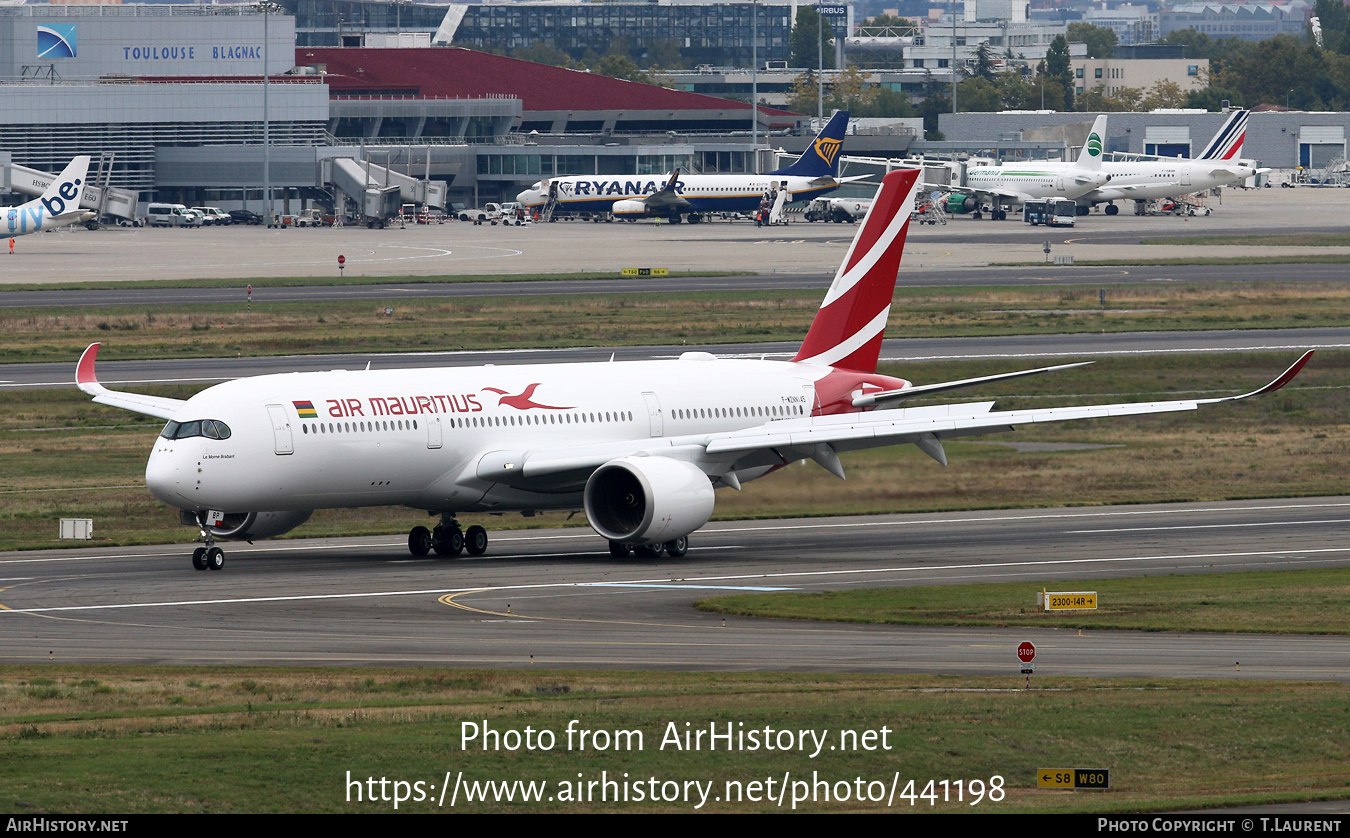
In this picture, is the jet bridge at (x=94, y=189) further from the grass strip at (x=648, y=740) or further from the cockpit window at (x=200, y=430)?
the grass strip at (x=648, y=740)

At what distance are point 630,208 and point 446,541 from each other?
472 ft

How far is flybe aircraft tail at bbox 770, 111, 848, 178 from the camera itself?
184500mm

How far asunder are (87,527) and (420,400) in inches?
386

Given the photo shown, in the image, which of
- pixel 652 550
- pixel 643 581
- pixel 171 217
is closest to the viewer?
pixel 643 581

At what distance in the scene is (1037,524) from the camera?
48.9 meters

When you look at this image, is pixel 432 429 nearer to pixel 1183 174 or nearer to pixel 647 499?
pixel 647 499

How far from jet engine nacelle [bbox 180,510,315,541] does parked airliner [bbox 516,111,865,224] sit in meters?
142

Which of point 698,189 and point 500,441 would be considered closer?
point 500,441

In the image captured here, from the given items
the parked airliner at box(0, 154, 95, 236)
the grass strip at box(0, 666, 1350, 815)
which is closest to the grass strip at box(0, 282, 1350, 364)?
the parked airliner at box(0, 154, 95, 236)

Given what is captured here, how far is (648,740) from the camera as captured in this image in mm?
22906

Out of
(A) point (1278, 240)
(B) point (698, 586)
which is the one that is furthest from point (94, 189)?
(B) point (698, 586)

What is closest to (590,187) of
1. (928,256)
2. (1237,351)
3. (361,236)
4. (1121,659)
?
(361,236)

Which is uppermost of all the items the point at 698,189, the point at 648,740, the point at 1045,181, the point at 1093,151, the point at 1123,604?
the point at 1093,151

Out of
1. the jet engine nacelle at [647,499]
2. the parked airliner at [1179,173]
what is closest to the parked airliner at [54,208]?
the parked airliner at [1179,173]
